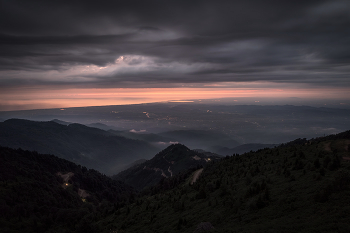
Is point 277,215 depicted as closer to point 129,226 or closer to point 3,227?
point 129,226

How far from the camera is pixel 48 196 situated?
75.5 metres

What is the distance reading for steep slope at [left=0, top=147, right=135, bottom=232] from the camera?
50.6 m

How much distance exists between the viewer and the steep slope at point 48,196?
50.6 metres

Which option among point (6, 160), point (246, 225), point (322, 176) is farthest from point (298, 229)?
point (6, 160)

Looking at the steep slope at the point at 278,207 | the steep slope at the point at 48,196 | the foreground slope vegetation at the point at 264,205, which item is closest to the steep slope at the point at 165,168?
the steep slope at the point at 48,196

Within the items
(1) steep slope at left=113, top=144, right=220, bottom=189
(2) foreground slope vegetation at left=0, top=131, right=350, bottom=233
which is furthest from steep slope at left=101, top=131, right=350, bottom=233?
(1) steep slope at left=113, top=144, right=220, bottom=189

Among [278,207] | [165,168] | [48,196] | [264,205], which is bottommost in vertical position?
[165,168]

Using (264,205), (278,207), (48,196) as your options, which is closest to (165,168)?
(48,196)

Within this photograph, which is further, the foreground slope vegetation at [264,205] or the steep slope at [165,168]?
the steep slope at [165,168]

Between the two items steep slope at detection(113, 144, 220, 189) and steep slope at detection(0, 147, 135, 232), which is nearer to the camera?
steep slope at detection(0, 147, 135, 232)

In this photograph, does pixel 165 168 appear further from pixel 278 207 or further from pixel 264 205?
pixel 278 207

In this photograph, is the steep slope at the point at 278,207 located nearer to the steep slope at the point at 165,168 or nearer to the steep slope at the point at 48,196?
the steep slope at the point at 48,196

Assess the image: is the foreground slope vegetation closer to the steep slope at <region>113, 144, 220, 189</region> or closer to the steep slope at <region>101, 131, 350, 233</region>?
the steep slope at <region>101, 131, 350, 233</region>

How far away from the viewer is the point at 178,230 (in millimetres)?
20453
